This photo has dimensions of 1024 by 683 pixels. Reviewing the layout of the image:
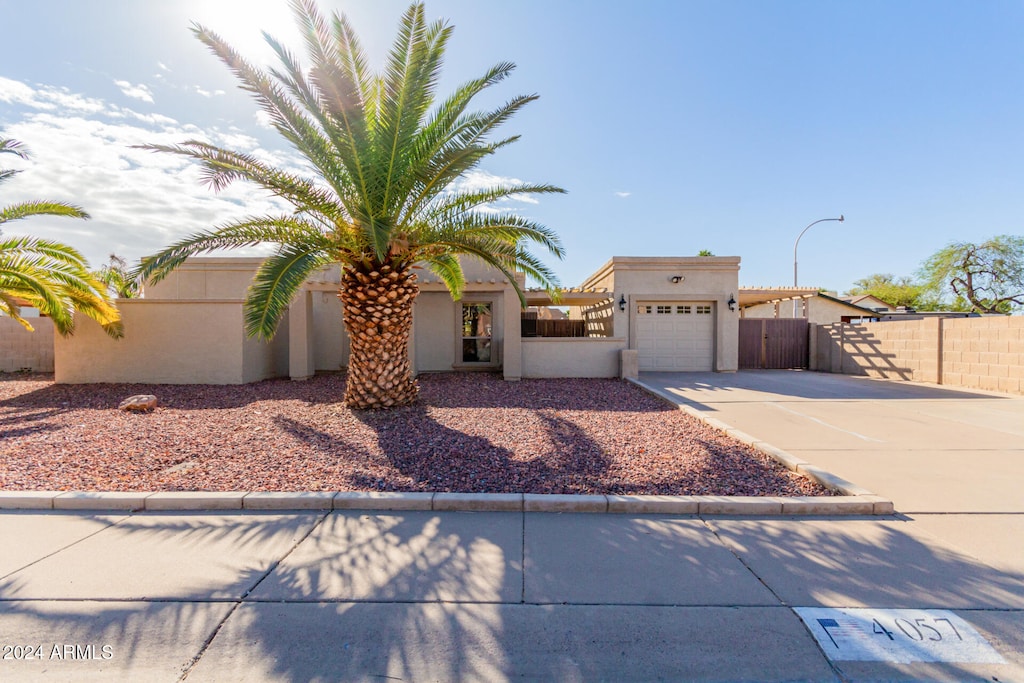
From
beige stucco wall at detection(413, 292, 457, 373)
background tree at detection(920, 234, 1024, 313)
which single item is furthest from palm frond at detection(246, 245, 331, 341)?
background tree at detection(920, 234, 1024, 313)

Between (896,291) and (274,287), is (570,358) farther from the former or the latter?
(896,291)

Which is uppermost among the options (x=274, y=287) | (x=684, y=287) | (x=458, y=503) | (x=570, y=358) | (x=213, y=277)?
(x=213, y=277)

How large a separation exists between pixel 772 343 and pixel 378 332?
14897mm

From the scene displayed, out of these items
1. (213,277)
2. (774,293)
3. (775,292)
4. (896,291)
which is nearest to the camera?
(213,277)

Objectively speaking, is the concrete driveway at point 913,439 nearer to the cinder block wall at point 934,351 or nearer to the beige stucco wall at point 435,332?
the cinder block wall at point 934,351

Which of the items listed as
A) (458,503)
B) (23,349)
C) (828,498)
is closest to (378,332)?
(458,503)

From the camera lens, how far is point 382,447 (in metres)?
5.73

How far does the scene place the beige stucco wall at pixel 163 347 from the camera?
11000 millimetres

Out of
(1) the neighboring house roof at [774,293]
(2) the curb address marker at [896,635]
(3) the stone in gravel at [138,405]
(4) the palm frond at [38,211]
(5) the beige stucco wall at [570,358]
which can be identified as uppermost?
(4) the palm frond at [38,211]

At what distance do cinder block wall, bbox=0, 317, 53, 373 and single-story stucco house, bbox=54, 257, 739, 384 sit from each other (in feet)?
10.7

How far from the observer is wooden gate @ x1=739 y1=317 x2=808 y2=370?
53.6 feet

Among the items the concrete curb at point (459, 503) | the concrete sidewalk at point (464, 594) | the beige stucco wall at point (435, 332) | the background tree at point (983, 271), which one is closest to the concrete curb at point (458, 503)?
the concrete curb at point (459, 503)

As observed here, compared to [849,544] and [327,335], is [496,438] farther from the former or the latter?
[327,335]

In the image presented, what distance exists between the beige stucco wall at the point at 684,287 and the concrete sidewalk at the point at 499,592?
9772mm
